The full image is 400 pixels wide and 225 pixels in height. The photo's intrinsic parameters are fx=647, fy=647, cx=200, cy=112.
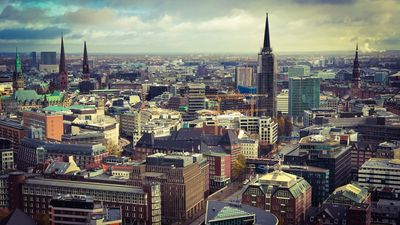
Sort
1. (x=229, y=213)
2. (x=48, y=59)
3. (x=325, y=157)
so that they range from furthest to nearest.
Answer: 1. (x=48, y=59)
2. (x=325, y=157)
3. (x=229, y=213)

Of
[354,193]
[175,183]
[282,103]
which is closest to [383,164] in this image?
[354,193]

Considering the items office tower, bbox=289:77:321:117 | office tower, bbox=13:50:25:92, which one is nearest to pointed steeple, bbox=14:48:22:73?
office tower, bbox=13:50:25:92

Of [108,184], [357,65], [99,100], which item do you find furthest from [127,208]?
[357,65]

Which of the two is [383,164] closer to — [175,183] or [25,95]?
[175,183]

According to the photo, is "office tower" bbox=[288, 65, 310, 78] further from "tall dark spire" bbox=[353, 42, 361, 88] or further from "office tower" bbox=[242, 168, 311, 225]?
"office tower" bbox=[242, 168, 311, 225]

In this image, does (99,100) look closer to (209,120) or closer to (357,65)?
(209,120)

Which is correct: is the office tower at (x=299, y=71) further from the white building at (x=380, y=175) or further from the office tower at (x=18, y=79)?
the white building at (x=380, y=175)
